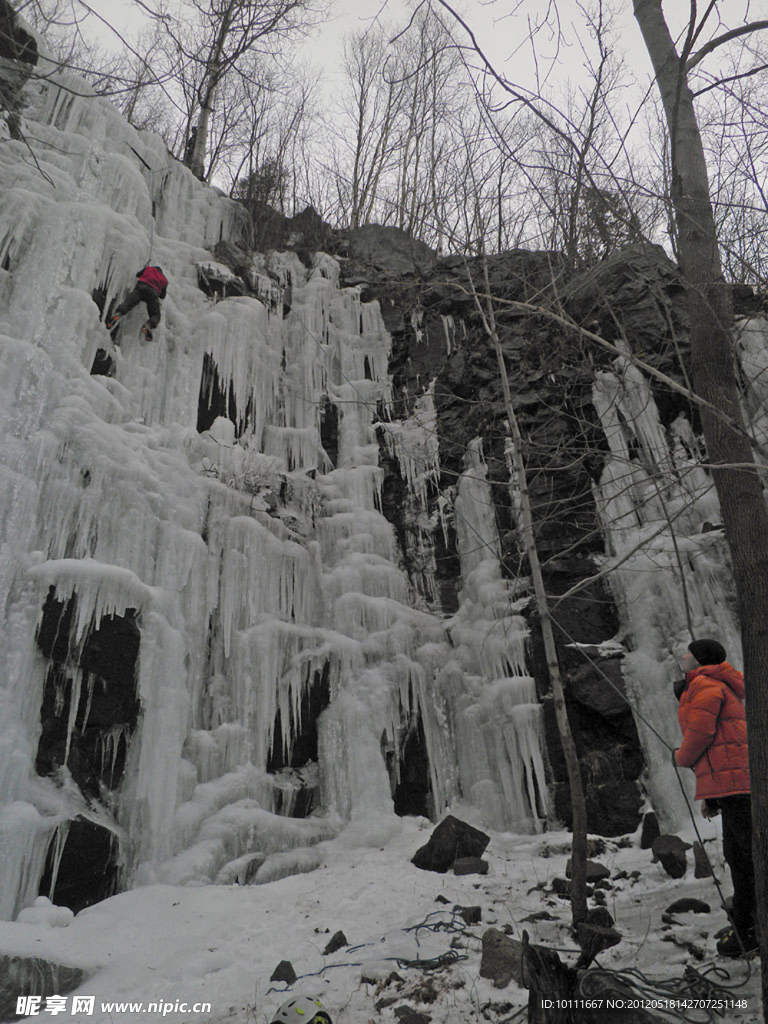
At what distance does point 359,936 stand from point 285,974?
71cm

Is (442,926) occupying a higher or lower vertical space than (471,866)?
lower

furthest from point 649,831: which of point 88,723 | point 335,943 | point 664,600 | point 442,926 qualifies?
point 88,723

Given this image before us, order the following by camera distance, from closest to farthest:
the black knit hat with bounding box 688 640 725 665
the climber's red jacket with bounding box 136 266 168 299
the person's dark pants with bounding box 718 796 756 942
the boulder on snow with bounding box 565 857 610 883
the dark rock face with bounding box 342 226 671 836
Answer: the person's dark pants with bounding box 718 796 756 942 < the black knit hat with bounding box 688 640 725 665 < the boulder on snow with bounding box 565 857 610 883 < the dark rock face with bounding box 342 226 671 836 < the climber's red jacket with bounding box 136 266 168 299

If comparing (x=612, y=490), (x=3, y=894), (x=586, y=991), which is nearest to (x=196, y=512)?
(x=3, y=894)

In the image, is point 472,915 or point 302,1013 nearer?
point 302,1013

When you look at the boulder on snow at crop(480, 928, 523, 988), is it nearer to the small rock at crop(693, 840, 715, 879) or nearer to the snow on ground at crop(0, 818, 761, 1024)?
the snow on ground at crop(0, 818, 761, 1024)

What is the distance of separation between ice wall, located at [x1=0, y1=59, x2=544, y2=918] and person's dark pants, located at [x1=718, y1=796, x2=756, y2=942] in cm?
324

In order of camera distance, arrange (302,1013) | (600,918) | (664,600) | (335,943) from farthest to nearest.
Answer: (664,600) < (335,943) < (600,918) < (302,1013)

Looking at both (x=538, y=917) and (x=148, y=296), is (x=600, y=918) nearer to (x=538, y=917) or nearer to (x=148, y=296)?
(x=538, y=917)

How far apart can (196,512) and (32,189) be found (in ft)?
13.2

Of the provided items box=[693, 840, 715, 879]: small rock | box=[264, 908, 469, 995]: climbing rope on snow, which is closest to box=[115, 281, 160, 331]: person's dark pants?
box=[264, 908, 469, 995]: climbing rope on snow

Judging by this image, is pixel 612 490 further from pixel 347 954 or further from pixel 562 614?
pixel 347 954

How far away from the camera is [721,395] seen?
263 cm

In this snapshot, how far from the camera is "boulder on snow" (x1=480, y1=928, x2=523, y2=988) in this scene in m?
2.94
